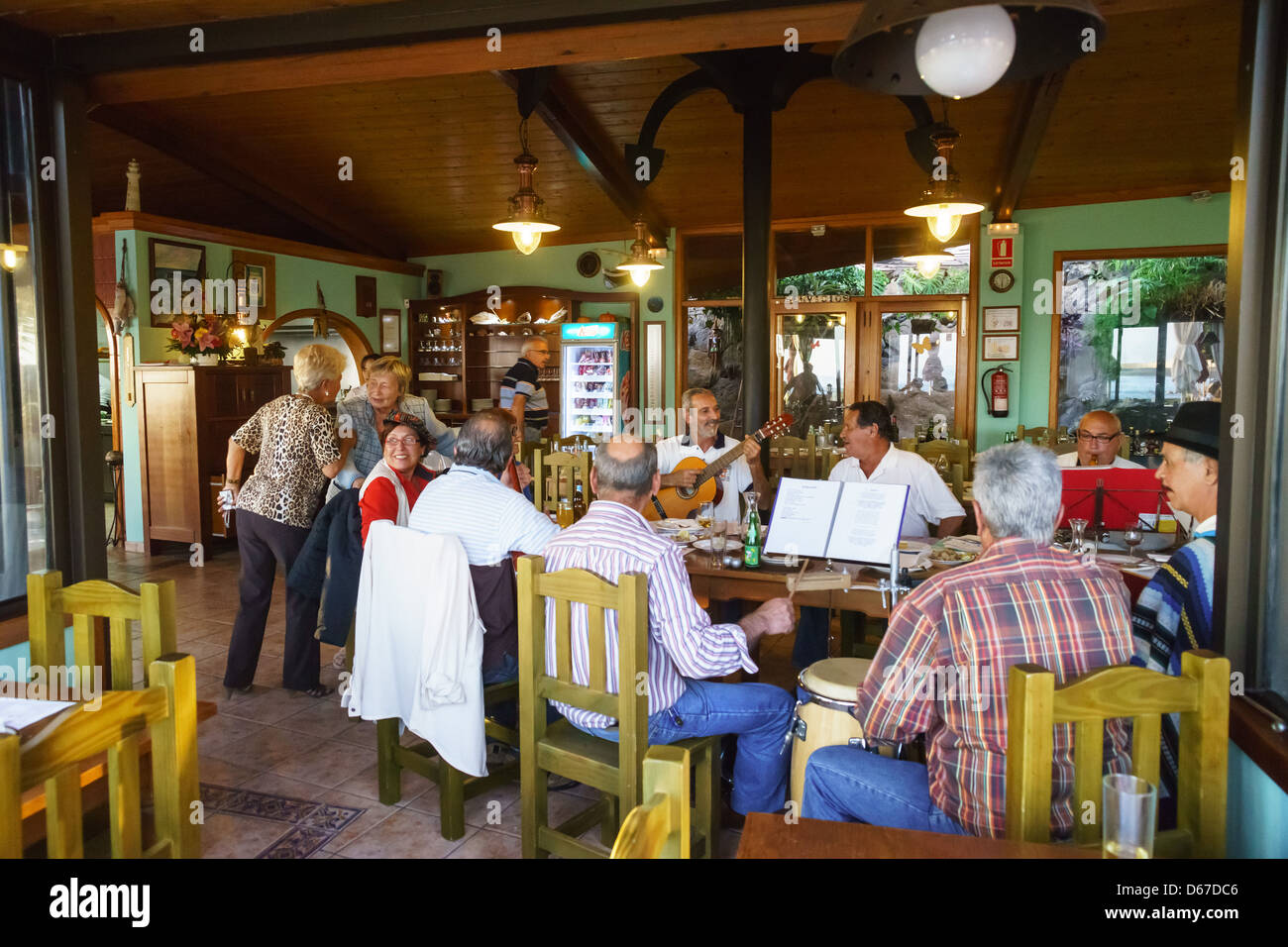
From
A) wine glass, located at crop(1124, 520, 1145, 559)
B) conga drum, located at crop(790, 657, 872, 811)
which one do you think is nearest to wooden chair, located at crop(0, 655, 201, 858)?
conga drum, located at crop(790, 657, 872, 811)

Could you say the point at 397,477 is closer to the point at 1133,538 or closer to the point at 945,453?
the point at 1133,538

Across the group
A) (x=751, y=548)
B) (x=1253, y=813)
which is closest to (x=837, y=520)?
(x=751, y=548)

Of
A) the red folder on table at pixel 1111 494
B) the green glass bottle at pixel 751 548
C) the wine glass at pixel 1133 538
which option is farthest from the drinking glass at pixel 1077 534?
the green glass bottle at pixel 751 548

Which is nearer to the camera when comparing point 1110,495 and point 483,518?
point 483,518

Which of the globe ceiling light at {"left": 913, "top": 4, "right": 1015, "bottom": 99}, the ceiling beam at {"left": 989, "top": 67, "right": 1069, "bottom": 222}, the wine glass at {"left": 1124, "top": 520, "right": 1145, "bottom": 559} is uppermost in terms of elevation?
the ceiling beam at {"left": 989, "top": 67, "right": 1069, "bottom": 222}

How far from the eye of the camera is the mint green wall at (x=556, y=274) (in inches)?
375

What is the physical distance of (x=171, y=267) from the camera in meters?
7.64

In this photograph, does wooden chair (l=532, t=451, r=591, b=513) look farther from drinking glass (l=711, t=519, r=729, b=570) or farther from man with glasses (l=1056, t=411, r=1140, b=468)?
man with glasses (l=1056, t=411, r=1140, b=468)

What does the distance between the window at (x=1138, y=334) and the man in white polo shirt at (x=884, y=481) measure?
16.3 feet

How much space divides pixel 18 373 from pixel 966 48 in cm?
293

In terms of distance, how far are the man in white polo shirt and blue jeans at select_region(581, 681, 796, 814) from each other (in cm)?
144

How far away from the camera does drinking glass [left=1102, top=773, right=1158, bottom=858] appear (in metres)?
1.23
